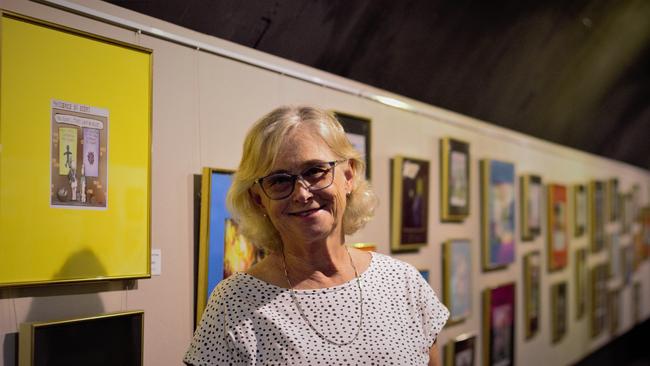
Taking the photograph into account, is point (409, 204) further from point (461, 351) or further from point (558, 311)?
point (558, 311)

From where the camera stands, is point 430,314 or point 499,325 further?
point 499,325

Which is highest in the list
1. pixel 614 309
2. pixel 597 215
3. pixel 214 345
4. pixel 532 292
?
A: pixel 597 215

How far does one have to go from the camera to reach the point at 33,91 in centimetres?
237

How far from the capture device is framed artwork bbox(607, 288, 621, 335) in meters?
9.92

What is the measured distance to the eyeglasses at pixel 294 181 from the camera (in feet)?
7.86

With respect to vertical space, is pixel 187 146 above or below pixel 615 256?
above

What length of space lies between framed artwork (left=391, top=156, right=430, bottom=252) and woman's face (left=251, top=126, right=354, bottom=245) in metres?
2.02

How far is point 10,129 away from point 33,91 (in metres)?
0.16

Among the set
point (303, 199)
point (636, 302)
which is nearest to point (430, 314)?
point (303, 199)

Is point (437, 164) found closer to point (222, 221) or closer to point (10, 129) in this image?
point (222, 221)

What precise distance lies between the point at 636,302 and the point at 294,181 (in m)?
10.6

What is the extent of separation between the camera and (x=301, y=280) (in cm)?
251

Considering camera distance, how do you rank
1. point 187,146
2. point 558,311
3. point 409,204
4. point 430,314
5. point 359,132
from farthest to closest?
point 558,311
point 409,204
point 359,132
point 187,146
point 430,314

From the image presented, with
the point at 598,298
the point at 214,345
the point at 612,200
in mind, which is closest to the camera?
the point at 214,345
